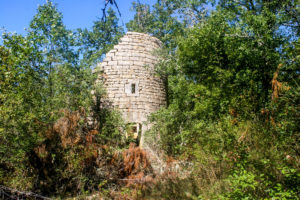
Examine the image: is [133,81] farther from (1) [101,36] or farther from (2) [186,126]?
(1) [101,36]

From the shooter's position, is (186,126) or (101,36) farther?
(101,36)

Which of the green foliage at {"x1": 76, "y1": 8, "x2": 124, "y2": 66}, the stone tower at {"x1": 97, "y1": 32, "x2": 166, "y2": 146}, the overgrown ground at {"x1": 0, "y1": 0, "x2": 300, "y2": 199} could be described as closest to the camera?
the overgrown ground at {"x1": 0, "y1": 0, "x2": 300, "y2": 199}

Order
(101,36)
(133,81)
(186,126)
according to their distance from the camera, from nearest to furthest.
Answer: (186,126) < (133,81) < (101,36)

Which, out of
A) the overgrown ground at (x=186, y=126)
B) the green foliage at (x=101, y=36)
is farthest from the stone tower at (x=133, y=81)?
the green foliage at (x=101, y=36)

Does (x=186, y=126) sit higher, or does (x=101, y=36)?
(x=101, y=36)

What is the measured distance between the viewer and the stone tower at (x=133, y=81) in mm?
7984

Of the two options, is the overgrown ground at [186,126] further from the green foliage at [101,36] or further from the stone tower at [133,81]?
the green foliage at [101,36]

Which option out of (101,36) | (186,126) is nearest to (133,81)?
(186,126)

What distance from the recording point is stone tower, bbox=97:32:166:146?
7984 millimetres

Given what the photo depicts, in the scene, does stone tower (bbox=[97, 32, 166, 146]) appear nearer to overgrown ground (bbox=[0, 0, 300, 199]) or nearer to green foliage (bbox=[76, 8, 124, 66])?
overgrown ground (bbox=[0, 0, 300, 199])

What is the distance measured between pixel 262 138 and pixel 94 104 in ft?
18.6

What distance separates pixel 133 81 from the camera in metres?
8.31

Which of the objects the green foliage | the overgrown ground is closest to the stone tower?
the overgrown ground

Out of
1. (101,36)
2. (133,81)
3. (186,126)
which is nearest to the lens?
(186,126)
